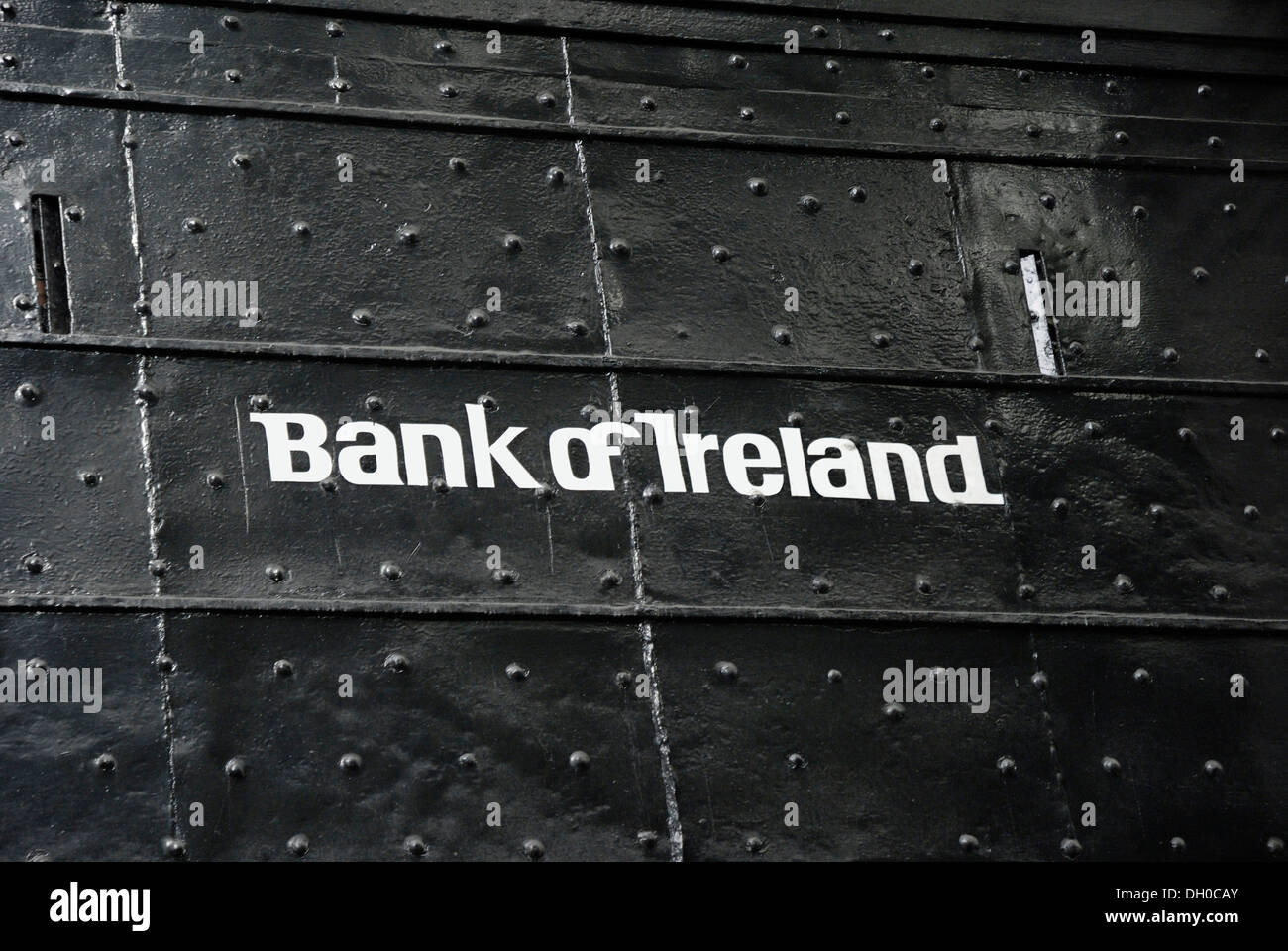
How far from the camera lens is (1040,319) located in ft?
15.6

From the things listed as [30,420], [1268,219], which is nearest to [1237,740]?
[1268,219]

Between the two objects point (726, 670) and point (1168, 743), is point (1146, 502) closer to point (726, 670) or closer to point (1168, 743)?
point (1168, 743)

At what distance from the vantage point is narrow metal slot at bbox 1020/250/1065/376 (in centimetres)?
470

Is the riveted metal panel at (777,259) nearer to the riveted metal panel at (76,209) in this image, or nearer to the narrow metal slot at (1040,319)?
the narrow metal slot at (1040,319)

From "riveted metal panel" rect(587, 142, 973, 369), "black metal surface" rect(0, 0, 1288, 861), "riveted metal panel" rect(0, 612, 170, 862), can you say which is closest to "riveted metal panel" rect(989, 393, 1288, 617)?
"black metal surface" rect(0, 0, 1288, 861)

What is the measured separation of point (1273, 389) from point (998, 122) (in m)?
1.15

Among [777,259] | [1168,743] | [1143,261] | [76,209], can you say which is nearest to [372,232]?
[76,209]

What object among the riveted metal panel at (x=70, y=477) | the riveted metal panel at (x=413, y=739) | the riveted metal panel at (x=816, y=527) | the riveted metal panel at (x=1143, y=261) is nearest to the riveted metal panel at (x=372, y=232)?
the riveted metal panel at (x=70, y=477)

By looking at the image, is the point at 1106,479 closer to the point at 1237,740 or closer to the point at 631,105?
the point at 1237,740

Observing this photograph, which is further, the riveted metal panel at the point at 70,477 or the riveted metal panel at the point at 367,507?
the riveted metal panel at the point at 367,507

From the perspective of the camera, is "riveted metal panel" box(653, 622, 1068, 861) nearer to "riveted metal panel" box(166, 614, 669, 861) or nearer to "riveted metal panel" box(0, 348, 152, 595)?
"riveted metal panel" box(166, 614, 669, 861)

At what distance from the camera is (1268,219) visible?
16.3 feet

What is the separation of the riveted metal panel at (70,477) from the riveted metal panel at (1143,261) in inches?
95.9

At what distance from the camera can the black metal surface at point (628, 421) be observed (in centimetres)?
400
